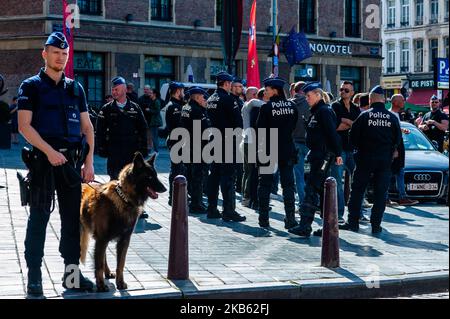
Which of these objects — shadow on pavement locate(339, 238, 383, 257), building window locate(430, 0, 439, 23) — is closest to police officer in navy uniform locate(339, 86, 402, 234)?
shadow on pavement locate(339, 238, 383, 257)

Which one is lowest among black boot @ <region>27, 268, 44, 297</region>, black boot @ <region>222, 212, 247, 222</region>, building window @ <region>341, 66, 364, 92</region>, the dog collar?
black boot @ <region>222, 212, 247, 222</region>

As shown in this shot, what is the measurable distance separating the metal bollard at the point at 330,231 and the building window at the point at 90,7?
90.7 ft

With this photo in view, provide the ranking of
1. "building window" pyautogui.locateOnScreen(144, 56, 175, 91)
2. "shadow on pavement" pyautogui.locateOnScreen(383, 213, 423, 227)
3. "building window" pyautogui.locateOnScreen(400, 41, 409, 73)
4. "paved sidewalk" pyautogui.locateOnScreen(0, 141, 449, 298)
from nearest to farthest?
"paved sidewalk" pyautogui.locateOnScreen(0, 141, 449, 298) < "shadow on pavement" pyautogui.locateOnScreen(383, 213, 423, 227) < "building window" pyautogui.locateOnScreen(144, 56, 175, 91) < "building window" pyautogui.locateOnScreen(400, 41, 409, 73)

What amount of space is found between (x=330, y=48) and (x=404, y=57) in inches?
988

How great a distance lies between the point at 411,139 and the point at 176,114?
200 inches

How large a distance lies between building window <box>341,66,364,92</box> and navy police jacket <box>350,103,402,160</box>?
33.0 m

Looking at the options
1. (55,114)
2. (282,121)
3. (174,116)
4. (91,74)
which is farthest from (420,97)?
(55,114)

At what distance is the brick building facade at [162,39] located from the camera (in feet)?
112

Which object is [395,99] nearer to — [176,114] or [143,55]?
[176,114]

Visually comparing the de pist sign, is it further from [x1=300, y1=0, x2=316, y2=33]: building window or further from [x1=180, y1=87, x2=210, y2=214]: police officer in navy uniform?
[x1=300, y1=0, x2=316, y2=33]: building window

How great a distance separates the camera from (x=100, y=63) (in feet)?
116

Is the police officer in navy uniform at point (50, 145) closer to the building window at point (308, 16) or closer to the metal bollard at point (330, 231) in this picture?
the metal bollard at point (330, 231)

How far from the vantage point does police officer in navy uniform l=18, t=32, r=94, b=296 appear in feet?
22.4
